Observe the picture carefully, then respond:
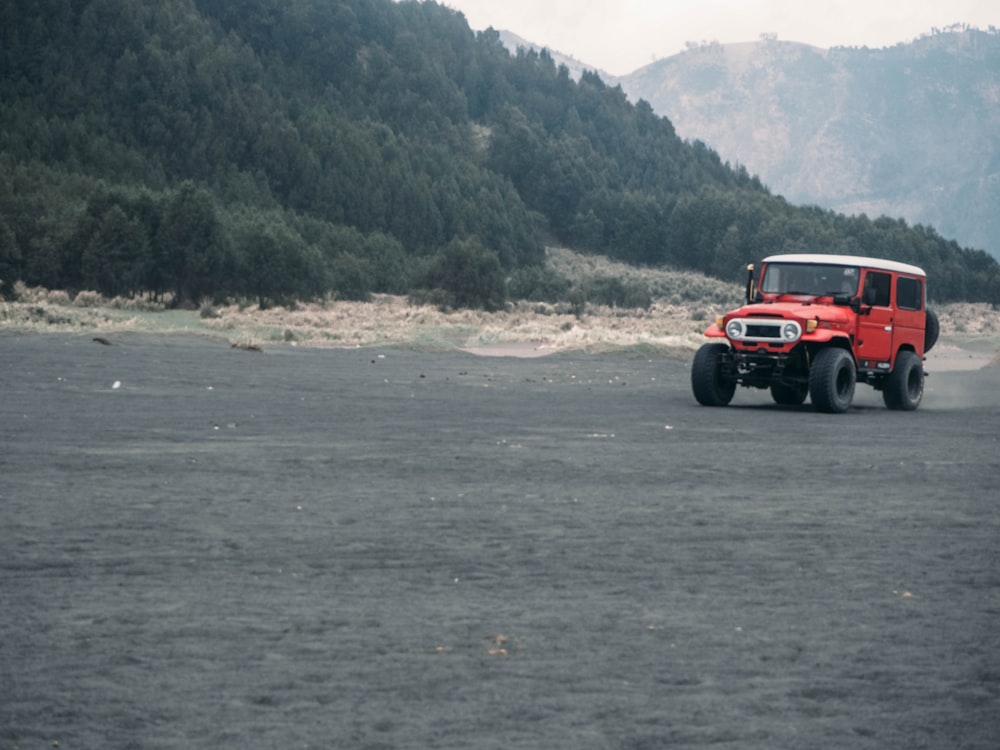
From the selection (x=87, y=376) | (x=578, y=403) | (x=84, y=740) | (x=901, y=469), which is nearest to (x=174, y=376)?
(x=87, y=376)

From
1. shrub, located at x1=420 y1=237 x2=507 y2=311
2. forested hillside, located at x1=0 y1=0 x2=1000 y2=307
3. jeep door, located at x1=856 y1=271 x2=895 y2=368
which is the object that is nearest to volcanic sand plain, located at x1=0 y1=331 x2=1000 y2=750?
jeep door, located at x1=856 y1=271 x2=895 y2=368

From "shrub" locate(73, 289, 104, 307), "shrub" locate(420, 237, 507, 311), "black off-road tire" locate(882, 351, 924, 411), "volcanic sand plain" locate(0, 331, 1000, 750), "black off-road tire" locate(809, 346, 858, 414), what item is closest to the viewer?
"volcanic sand plain" locate(0, 331, 1000, 750)

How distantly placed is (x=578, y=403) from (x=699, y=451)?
27.3 ft

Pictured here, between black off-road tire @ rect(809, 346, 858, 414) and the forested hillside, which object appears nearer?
black off-road tire @ rect(809, 346, 858, 414)

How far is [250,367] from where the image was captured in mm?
33344

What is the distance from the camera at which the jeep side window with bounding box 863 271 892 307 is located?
81.0 feet

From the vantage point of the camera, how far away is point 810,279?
82.4 ft

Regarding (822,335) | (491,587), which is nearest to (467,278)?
(822,335)

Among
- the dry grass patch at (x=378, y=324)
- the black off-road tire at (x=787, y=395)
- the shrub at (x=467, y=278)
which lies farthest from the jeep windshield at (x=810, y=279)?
the shrub at (x=467, y=278)

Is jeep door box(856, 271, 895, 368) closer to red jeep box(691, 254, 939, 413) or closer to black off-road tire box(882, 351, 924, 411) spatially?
red jeep box(691, 254, 939, 413)

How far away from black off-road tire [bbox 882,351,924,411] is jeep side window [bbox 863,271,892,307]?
1.23m

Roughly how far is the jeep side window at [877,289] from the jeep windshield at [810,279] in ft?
0.68

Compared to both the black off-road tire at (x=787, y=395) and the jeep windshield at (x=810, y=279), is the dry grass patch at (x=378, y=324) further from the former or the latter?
the jeep windshield at (x=810, y=279)

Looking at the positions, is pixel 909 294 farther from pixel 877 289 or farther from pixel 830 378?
pixel 830 378
